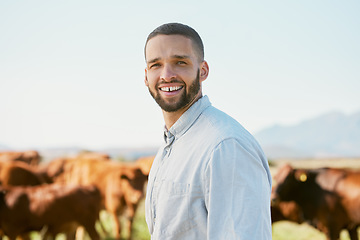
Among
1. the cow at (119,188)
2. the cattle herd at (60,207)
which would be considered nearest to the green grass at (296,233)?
the cow at (119,188)

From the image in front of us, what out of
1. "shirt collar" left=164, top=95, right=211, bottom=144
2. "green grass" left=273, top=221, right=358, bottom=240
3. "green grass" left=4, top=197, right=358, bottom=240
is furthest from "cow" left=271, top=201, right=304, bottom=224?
"shirt collar" left=164, top=95, right=211, bottom=144

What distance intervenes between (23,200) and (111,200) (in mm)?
2353

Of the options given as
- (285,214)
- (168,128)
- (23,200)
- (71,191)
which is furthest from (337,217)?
(168,128)

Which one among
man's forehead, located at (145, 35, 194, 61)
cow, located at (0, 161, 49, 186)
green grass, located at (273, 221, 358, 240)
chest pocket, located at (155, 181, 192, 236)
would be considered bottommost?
green grass, located at (273, 221, 358, 240)

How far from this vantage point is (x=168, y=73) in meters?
1.69

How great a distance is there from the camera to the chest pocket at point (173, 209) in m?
1.46

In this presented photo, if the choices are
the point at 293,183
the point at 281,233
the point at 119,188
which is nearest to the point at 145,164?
the point at 119,188

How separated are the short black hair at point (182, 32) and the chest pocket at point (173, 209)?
588mm

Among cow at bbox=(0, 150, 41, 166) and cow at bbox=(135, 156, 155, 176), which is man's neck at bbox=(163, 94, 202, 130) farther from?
cow at bbox=(0, 150, 41, 166)

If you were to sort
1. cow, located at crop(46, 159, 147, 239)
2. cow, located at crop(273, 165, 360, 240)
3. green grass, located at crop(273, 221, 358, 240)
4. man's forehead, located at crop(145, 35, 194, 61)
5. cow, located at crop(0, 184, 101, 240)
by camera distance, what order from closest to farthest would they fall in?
man's forehead, located at crop(145, 35, 194, 61), cow, located at crop(0, 184, 101, 240), cow, located at crop(273, 165, 360, 240), cow, located at crop(46, 159, 147, 239), green grass, located at crop(273, 221, 358, 240)

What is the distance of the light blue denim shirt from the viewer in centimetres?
132

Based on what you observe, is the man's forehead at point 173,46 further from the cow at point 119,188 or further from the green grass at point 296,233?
the green grass at point 296,233

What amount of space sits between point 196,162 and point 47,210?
5.55 m

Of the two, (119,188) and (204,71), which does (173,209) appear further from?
(119,188)
